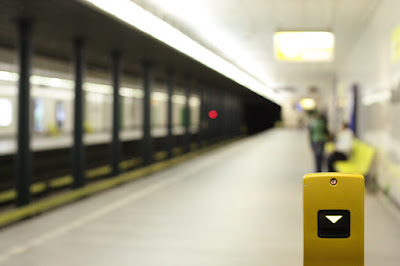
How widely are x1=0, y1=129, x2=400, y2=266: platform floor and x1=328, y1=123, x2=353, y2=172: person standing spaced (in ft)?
4.60

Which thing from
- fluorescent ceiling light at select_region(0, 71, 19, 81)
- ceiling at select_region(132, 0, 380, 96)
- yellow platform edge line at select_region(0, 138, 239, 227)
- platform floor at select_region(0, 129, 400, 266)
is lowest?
platform floor at select_region(0, 129, 400, 266)

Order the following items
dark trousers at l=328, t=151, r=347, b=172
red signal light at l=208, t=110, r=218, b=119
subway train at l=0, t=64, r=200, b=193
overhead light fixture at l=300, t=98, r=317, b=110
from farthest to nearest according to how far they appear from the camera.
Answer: overhead light fixture at l=300, t=98, r=317, b=110 < red signal light at l=208, t=110, r=218, b=119 < subway train at l=0, t=64, r=200, b=193 < dark trousers at l=328, t=151, r=347, b=172

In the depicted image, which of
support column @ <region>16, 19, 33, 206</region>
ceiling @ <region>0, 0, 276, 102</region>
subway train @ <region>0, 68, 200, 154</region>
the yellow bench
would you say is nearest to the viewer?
support column @ <region>16, 19, 33, 206</region>

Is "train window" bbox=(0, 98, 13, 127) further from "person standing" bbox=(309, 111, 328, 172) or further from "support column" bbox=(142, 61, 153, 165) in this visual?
"person standing" bbox=(309, 111, 328, 172)

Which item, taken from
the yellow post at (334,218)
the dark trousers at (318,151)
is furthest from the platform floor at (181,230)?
the dark trousers at (318,151)

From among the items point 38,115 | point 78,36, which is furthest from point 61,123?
point 78,36

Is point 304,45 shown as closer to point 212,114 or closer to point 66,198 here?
point 66,198

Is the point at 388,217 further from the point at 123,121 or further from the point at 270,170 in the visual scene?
the point at 123,121

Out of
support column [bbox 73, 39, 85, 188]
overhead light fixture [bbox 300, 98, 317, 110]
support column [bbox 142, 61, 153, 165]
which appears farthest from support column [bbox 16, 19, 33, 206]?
overhead light fixture [bbox 300, 98, 317, 110]

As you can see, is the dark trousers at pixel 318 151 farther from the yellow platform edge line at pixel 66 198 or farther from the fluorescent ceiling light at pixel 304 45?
the yellow platform edge line at pixel 66 198

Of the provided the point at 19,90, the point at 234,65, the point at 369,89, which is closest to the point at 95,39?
the point at 19,90

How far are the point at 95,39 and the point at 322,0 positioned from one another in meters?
5.65

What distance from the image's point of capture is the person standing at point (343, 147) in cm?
1111

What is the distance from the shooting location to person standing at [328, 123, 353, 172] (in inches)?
437
